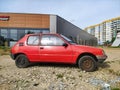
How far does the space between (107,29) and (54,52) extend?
4711 inches

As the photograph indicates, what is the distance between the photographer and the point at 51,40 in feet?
31.6

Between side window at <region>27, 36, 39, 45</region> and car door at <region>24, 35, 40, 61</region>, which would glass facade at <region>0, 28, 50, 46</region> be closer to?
side window at <region>27, 36, 39, 45</region>

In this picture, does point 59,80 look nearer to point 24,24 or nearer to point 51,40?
point 51,40

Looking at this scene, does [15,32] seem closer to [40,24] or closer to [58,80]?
[40,24]

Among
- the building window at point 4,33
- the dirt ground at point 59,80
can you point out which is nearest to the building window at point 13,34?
the building window at point 4,33

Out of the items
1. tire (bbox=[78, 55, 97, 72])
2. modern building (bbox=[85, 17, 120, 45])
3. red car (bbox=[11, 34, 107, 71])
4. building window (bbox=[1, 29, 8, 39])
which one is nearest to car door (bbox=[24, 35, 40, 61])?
red car (bbox=[11, 34, 107, 71])

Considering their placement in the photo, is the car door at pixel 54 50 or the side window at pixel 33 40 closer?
the car door at pixel 54 50

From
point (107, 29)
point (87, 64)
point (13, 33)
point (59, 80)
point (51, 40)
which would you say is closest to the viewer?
point (59, 80)

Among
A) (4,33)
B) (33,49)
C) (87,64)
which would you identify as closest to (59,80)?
(87,64)

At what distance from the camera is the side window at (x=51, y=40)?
9.53m

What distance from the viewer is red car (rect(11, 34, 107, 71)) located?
922 cm

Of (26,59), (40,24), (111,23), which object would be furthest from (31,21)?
(111,23)

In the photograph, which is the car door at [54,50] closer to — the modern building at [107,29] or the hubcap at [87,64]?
the hubcap at [87,64]

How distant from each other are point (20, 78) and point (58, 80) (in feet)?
4.44
